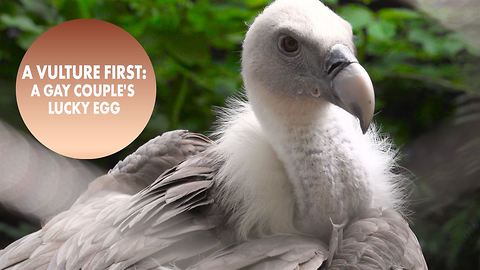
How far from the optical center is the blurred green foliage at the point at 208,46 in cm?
166

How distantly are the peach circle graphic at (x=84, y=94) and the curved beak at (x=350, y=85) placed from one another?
1.08 ft

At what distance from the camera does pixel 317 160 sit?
99 cm

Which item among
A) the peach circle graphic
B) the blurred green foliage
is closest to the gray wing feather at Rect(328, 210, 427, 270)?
the peach circle graphic

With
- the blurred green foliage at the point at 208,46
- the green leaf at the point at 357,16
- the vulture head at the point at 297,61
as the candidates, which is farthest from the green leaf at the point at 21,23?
the vulture head at the point at 297,61

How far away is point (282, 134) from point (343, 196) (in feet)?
0.38

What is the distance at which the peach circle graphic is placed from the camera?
1.06m

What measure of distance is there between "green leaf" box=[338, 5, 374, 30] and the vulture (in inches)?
26.6

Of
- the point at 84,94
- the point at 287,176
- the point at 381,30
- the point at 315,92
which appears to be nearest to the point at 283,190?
the point at 287,176

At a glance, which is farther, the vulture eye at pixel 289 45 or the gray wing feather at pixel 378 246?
the vulture eye at pixel 289 45

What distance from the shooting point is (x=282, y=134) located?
1017 millimetres

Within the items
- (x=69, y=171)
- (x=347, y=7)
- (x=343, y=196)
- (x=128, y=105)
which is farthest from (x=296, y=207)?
(x=347, y=7)

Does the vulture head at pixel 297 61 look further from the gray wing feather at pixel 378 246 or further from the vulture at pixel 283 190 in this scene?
the gray wing feather at pixel 378 246

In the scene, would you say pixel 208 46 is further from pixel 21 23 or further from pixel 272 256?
pixel 272 256

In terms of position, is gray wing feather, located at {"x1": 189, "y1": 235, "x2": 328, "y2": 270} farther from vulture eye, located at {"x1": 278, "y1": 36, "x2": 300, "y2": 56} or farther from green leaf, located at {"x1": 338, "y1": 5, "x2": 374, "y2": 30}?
green leaf, located at {"x1": 338, "y1": 5, "x2": 374, "y2": 30}
